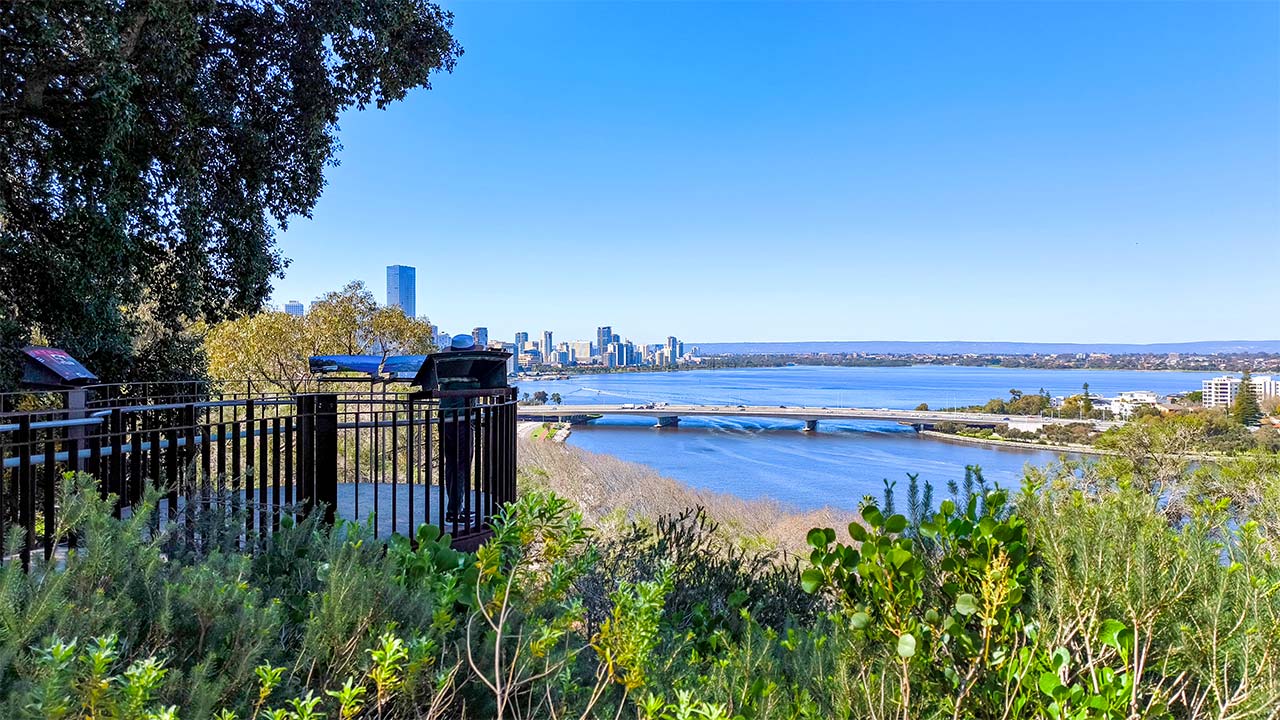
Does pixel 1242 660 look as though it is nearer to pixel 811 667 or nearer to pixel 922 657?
pixel 922 657

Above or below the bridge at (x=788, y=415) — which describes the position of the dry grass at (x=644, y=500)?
above

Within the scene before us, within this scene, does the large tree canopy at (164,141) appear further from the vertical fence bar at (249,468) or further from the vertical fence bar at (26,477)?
the vertical fence bar at (26,477)

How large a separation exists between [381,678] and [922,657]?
156 cm

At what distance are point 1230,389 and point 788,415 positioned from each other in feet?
78.1

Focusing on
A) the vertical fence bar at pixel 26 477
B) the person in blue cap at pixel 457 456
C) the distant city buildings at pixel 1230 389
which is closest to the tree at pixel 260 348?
the person in blue cap at pixel 457 456

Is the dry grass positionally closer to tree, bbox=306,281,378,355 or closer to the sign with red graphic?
tree, bbox=306,281,378,355

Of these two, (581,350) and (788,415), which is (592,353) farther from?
(788,415)

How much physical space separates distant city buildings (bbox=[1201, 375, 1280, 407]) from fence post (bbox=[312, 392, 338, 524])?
2336 centimetres

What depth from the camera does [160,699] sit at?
1.63m

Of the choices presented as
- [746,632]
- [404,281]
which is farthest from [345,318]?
[404,281]

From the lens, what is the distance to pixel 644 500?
1436 cm

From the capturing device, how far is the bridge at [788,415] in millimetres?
37750

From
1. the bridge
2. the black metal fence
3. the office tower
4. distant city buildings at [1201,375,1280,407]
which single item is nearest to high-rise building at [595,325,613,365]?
the office tower

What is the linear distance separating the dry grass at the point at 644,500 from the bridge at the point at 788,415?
23.2m
